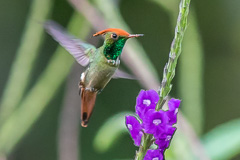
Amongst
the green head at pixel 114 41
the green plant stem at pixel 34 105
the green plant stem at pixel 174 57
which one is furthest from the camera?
the green plant stem at pixel 34 105

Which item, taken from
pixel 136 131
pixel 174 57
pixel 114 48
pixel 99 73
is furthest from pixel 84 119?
pixel 174 57

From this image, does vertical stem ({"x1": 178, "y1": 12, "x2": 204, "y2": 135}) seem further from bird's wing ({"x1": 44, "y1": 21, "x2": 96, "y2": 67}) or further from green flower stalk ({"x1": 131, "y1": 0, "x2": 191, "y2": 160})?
green flower stalk ({"x1": 131, "y1": 0, "x2": 191, "y2": 160})

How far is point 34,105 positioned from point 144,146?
1384 mm

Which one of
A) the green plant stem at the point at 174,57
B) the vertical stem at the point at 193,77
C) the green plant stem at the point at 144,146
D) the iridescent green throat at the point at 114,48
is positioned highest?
the green plant stem at the point at 174,57

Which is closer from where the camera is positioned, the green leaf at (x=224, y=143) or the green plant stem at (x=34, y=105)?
the green leaf at (x=224, y=143)

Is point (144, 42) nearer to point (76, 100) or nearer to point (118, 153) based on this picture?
point (118, 153)

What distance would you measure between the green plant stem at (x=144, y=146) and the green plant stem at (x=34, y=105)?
1233mm

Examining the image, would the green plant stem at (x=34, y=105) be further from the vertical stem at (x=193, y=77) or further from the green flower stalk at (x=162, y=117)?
the green flower stalk at (x=162, y=117)

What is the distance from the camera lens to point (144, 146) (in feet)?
3.06

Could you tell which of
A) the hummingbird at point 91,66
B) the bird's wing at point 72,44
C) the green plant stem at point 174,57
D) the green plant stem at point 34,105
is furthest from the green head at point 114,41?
the green plant stem at point 34,105

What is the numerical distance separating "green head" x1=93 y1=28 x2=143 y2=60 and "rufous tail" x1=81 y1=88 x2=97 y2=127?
14cm

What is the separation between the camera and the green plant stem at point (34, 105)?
2.08 meters

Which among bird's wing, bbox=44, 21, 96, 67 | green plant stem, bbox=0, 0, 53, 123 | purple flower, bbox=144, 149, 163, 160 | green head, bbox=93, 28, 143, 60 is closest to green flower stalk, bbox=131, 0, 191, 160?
purple flower, bbox=144, 149, 163, 160

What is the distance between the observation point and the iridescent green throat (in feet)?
3.93
